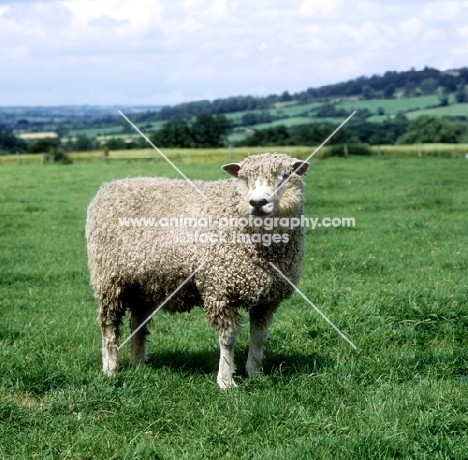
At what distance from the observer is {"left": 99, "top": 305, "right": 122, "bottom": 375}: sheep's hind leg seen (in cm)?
683

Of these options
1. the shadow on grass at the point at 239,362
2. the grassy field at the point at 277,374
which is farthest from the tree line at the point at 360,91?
the shadow on grass at the point at 239,362

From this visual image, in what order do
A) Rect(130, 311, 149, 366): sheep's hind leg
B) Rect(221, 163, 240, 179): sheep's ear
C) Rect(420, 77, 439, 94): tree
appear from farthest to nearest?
Rect(420, 77, 439, 94): tree → Rect(130, 311, 149, 366): sheep's hind leg → Rect(221, 163, 240, 179): sheep's ear

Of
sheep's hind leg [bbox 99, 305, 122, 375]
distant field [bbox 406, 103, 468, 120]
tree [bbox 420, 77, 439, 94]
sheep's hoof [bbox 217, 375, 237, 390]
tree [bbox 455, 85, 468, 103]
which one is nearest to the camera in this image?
sheep's hoof [bbox 217, 375, 237, 390]

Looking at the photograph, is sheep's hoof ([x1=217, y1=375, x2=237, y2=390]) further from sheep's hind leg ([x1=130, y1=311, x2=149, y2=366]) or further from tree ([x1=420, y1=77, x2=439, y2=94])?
tree ([x1=420, y1=77, x2=439, y2=94])

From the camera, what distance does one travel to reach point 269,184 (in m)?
5.93

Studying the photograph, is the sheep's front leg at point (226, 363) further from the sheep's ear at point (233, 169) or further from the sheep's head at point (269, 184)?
the sheep's ear at point (233, 169)

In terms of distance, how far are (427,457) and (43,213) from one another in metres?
15.6

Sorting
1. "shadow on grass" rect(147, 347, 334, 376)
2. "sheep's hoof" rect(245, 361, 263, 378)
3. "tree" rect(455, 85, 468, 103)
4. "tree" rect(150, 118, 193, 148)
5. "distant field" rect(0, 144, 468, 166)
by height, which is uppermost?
"tree" rect(455, 85, 468, 103)

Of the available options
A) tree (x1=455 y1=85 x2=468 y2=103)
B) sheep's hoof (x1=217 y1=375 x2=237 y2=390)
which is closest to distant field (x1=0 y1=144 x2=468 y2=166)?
tree (x1=455 y1=85 x2=468 y2=103)

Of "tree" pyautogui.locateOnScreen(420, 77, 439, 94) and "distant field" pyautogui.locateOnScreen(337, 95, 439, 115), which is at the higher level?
"tree" pyautogui.locateOnScreen(420, 77, 439, 94)

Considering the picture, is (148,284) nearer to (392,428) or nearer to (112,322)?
(112,322)

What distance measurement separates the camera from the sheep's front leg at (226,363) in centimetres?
615

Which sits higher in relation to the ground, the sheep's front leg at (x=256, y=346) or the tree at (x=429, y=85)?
the tree at (x=429, y=85)

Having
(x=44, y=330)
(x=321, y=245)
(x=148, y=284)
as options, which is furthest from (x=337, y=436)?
(x=321, y=245)
